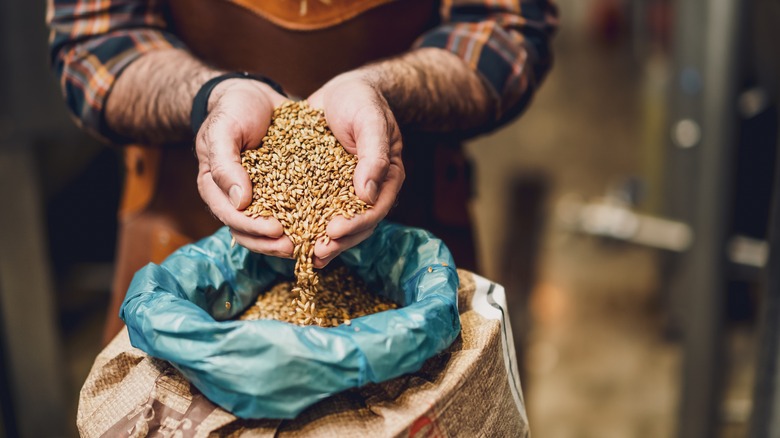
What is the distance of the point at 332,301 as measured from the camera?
2.57 ft

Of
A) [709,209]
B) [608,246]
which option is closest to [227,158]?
[709,209]

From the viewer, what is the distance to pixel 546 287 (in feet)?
10.2

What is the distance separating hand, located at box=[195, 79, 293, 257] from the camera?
2.23 feet

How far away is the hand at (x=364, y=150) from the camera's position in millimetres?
687

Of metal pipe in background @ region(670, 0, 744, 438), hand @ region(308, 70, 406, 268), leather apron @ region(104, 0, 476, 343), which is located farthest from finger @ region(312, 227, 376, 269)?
metal pipe in background @ region(670, 0, 744, 438)

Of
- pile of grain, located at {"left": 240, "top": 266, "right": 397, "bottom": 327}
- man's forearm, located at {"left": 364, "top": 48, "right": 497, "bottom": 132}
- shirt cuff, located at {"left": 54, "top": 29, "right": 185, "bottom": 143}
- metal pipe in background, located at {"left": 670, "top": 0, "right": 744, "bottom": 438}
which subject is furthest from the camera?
metal pipe in background, located at {"left": 670, "top": 0, "right": 744, "bottom": 438}

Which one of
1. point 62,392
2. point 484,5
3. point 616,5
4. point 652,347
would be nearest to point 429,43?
point 484,5

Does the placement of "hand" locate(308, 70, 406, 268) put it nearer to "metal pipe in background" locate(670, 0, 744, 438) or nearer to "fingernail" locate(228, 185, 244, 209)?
"fingernail" locate(228, 185, 244, 209)

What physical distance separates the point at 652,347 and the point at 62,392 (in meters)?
2.02

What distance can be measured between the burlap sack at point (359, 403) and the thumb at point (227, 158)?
0.57ft

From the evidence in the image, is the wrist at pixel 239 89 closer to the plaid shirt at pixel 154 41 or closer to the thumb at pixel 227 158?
the thumb at pixel 227 158

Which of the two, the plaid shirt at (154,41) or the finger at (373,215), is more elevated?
the plaid shirt at (154,41)

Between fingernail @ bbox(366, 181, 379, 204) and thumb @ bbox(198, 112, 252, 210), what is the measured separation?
11cm

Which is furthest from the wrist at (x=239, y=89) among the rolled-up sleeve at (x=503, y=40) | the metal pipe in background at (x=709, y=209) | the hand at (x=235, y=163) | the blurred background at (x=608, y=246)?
the metal pipe in background at (x=709, y=209)
